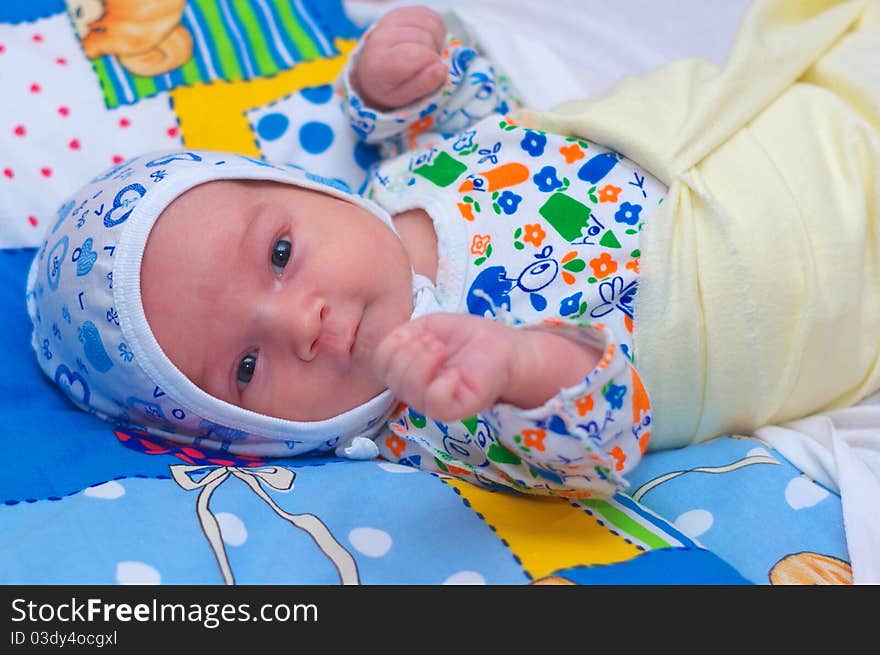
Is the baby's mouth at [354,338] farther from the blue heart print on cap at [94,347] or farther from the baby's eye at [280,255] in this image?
the blue heart print on cap at [94,347]

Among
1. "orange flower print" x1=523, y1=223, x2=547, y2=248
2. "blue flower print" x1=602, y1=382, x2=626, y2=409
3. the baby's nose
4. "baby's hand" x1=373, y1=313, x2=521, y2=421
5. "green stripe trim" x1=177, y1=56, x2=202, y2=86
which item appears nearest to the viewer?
"baby's hand" x1=373, y1=313, x2=521, y2=421

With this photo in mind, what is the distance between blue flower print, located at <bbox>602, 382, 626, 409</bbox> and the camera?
0.90 m

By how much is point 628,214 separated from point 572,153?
13 cm

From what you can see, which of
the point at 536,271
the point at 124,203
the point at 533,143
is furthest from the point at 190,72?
the point at 536,271

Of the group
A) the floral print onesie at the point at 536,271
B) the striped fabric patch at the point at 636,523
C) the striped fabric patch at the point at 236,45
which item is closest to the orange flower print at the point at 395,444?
the floral print onesie at the point at 536,271

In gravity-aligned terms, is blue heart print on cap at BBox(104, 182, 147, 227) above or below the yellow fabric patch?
above

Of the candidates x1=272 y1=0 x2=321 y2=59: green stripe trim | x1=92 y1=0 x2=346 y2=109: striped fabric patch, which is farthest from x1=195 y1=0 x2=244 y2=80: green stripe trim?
x1=272 y1=0 x2=321 y2=59: green stripe trim

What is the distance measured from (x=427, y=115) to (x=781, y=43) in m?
0.54

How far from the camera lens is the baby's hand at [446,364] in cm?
79

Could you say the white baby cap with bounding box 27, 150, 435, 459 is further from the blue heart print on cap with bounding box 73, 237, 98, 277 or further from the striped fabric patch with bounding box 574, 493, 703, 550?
the striped fabric patch with bounding box 574, 493, 703, 550

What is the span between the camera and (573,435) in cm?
88

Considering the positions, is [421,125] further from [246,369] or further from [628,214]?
[246,369]

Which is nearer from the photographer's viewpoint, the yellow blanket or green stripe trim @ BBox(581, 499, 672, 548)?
green stripe trim @ BBox(581, 499, 672, 548)

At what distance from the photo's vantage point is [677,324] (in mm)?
1079
